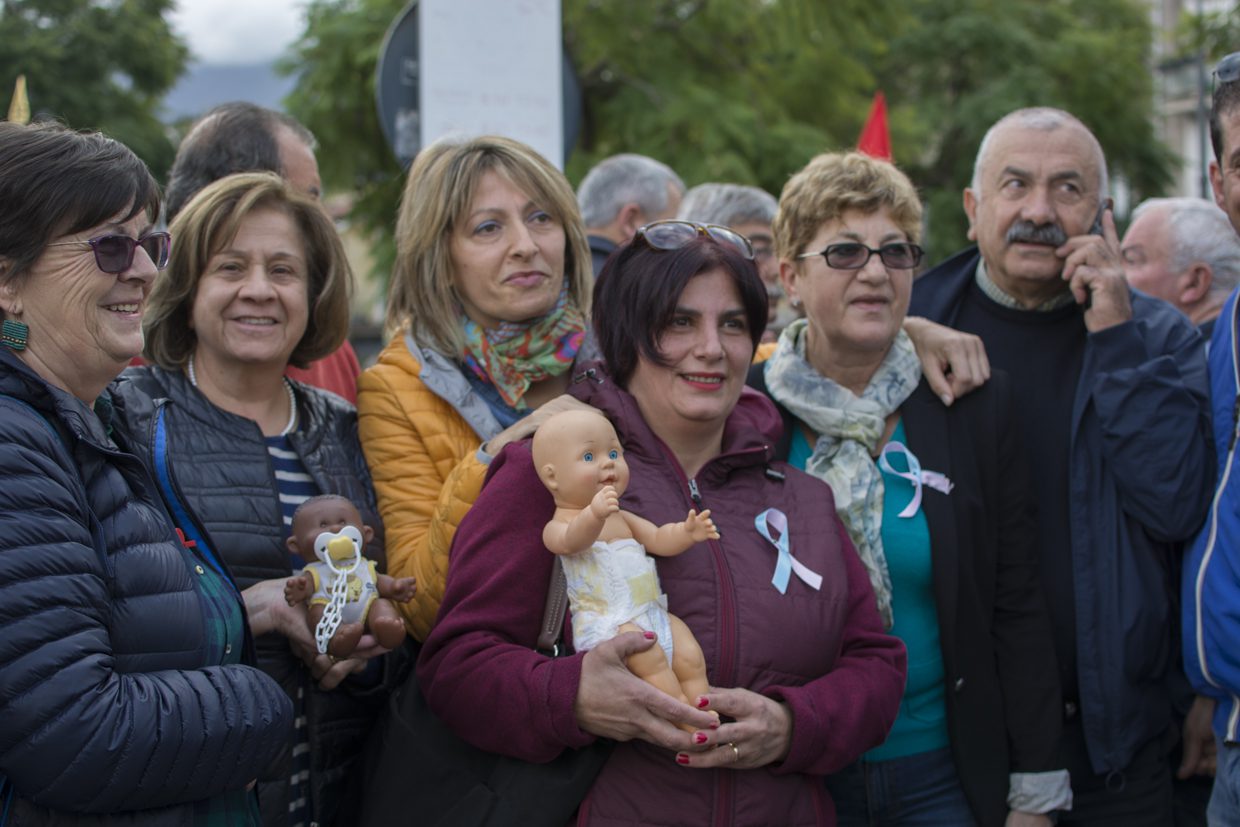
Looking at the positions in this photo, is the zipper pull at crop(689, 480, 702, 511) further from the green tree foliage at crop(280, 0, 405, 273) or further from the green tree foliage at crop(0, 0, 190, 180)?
the green tree foliage at crop(0, 0, 190, 180)

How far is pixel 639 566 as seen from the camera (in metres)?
2.32

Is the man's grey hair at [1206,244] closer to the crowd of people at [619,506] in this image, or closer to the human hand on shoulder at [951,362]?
the crowd of people at [619,506]

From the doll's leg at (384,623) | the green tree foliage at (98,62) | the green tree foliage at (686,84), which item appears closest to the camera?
the doll's leg at (384,623)

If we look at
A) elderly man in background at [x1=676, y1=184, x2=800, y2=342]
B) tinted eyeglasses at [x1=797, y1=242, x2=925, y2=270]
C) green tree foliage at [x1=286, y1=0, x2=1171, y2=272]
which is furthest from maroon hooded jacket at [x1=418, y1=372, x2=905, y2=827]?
green tree foliage at [x1=286, y1=0, x2=1171, y2=272]

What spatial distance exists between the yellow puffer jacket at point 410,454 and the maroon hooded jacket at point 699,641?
0.27m

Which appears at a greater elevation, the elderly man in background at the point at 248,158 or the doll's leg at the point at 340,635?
the elderly man in background at the point at 248,158

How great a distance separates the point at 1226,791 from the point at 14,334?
290 centimetres

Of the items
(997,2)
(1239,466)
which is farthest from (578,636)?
(997,2)

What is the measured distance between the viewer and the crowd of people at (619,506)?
6.90ft

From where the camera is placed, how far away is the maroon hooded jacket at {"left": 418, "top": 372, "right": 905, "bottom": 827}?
2.37 metres

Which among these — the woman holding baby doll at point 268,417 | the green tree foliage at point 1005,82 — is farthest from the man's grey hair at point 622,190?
the green tree foliage at point 1005,82

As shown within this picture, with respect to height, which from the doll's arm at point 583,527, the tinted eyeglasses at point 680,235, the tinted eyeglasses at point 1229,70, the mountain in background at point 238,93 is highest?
the mountain in background at point 238,93

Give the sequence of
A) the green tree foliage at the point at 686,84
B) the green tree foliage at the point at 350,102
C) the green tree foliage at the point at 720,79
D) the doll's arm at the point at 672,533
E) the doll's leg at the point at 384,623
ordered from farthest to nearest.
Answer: the green tree foliage at the point at 350,102 → the green tree foliage at the point at 686,84 → the green tree foliage at the point at 720,79 → the doll's leg at the point at 384,623 → the doll's arm at the point at 672,533

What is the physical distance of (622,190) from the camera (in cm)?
571
